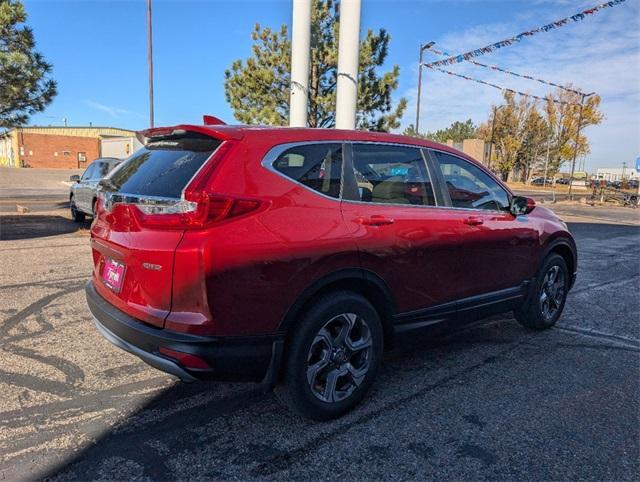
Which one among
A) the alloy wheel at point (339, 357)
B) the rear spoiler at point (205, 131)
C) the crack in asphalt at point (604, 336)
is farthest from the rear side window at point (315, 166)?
the crack in asphalt at point (604, 336)

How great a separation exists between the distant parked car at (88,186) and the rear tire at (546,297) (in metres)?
9.19

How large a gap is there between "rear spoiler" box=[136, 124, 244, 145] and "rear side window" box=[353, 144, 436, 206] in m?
0.85

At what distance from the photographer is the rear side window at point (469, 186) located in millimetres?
3936

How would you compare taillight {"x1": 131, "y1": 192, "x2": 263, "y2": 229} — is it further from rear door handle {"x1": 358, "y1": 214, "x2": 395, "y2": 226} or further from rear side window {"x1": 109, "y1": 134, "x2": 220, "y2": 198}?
rear door handle {"x1": 358, "y1": 214, "x2": 395, "y2": 226}

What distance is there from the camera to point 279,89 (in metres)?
18.8

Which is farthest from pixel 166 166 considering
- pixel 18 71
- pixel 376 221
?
pixel 18 71

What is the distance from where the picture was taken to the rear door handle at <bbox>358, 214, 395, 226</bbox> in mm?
3130

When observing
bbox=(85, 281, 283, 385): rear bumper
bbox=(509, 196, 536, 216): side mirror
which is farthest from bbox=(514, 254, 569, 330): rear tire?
bbox=(85, 281, 283, 385): rear bumper

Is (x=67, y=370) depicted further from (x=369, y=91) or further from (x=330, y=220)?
(x=369, y=91)

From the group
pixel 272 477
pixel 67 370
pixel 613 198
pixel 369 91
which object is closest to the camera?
pixel 272 477

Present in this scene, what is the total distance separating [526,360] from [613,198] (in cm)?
3773

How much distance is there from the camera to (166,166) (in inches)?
118

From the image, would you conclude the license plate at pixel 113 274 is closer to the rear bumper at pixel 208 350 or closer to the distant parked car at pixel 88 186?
the rear bumper at pixel 208 350

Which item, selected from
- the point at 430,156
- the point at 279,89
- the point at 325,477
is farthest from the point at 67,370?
the point at 279,89
